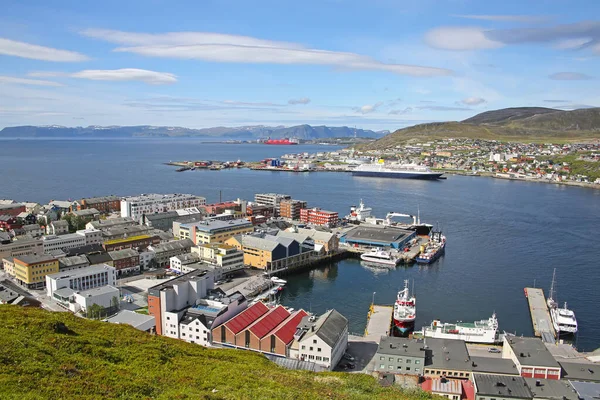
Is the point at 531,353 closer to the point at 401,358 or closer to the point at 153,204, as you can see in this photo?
the point at 401,358

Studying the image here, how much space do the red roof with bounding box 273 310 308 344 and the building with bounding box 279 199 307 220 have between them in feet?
43.5

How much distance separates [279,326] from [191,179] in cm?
3252

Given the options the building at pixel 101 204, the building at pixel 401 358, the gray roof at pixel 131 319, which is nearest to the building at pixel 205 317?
the gray roof at pixel 131 319

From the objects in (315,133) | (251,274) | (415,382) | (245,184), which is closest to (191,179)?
(245,184)

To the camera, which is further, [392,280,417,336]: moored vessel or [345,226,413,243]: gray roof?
[345,226,413,243]: gray roof

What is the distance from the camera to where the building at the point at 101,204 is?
23172 mm

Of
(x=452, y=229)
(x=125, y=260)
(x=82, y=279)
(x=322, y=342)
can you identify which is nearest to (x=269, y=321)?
(x=322, y=342)

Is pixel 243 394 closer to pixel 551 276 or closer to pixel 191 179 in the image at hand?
pixel 551 276

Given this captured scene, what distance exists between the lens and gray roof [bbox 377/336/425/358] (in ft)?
27.5

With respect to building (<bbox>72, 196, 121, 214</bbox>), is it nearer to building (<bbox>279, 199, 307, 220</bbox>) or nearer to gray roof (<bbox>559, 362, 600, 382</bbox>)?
building (<bbox>279, 199, 307, 220</bbox>)

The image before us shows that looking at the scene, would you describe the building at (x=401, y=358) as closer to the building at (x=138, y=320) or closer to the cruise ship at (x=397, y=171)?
the building at (x=138, y=320)

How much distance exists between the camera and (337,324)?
30.6ft

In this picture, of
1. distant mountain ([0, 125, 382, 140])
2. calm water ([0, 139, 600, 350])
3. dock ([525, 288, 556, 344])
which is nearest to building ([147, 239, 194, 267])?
calm water ([0, 139, 600, 350])

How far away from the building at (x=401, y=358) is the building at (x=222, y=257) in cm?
673
